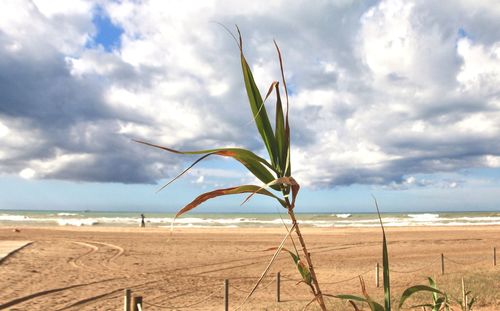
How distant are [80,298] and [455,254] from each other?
56.1 ft

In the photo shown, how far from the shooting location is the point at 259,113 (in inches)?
50.1

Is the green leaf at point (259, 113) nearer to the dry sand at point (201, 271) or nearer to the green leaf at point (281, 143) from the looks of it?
the green leaf at point (281, 143)

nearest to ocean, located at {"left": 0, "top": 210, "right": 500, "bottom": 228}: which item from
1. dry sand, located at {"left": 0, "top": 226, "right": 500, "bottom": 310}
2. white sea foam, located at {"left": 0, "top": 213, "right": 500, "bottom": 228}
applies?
white sea foam, located at {"left": 0, "top": 213, "right": 500, "bottom": 228}

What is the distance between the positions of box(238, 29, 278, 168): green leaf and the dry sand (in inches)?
272

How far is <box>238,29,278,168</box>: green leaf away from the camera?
1250 millimetres

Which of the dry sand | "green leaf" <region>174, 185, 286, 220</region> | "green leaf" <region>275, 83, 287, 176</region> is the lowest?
the dry sand

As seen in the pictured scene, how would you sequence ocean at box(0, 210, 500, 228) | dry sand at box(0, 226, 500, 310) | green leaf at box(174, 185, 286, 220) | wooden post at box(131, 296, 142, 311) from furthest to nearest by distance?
ocean at box(0, 210, 500, 228)
dry sand at box(0, 226, 500, 310)
wooden post at box(131, 296, 142, 311)
green leaf at box(174, 185, 286, 220)

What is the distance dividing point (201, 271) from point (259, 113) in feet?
54.0

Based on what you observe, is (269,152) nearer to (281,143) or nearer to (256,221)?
(281,143)

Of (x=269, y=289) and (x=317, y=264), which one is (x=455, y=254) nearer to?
(x=317, y=264)

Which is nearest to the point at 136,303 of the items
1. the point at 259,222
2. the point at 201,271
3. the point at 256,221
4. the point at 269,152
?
the point at 269,152

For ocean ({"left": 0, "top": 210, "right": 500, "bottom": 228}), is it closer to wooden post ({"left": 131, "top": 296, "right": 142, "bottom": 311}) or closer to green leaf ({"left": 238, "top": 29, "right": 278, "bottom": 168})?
wooden post ({"left": 131, "top": 296, "right": 142, "bottom": 311})

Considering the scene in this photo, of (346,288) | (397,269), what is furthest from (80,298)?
(397,269)

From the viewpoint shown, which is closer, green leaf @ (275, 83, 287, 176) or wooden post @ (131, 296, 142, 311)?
green leaf @ (275, 83, 287, 176)
